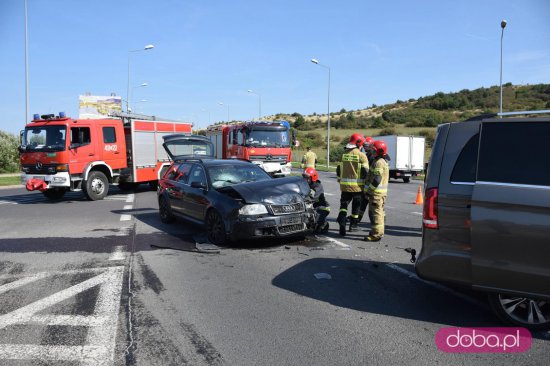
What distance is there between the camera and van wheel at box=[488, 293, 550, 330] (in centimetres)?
382

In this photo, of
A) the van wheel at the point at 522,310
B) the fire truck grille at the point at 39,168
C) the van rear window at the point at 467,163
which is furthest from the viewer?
the fire truck grille at the point at 39,168

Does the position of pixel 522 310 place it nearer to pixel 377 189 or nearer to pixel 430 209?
pixel 430 209

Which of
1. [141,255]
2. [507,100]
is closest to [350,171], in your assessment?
[141,255]

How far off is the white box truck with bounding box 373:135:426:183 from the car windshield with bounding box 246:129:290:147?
9.75m

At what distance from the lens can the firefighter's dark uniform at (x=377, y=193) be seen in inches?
298

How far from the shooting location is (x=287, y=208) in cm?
710

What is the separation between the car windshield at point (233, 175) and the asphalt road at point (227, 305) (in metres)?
1.25

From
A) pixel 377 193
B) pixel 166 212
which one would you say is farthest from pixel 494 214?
pixel 166 212

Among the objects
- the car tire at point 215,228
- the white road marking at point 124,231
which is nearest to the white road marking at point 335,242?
the car tire at point 215,228

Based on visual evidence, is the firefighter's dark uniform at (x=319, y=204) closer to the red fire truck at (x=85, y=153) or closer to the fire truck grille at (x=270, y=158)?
the red fire truck at (x=85, y=153)

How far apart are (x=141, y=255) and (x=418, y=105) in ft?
300

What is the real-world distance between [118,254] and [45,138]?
8.98m

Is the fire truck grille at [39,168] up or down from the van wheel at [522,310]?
up

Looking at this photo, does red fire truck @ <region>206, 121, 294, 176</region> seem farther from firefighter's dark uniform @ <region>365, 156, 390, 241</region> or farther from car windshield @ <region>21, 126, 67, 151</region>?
firefighter's dark uniform @ <region>365, 156, 390, 241</region>
